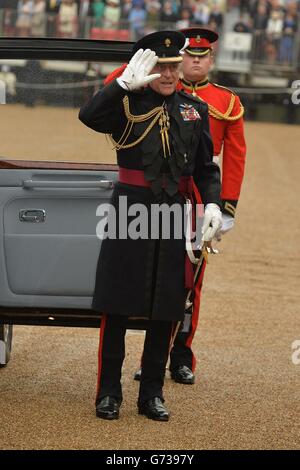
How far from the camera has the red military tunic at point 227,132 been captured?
5.56 m

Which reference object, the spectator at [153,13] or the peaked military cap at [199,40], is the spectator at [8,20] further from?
the peaked military cap at [199,40]

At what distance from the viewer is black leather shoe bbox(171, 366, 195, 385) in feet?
18.4

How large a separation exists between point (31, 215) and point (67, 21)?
62.8 feet

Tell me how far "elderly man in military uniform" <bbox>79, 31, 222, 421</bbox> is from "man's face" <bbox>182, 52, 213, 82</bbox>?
794 millimetres

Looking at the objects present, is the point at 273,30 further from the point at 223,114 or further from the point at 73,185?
the point at 73,185

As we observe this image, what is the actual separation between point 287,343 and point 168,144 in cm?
225

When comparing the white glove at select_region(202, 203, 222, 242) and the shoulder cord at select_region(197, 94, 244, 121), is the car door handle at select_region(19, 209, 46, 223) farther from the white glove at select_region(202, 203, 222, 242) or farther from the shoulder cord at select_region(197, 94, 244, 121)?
the shoulder cord at select_region(197, 94, 244, 121)

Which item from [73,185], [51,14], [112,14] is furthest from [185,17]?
[73,185]

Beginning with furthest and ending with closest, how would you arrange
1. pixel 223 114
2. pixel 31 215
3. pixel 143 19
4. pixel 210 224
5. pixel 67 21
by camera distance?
pixel 143 19 < pixel 67 21 < pixel 223 114 < pixel 31 215 < pixel 210 224

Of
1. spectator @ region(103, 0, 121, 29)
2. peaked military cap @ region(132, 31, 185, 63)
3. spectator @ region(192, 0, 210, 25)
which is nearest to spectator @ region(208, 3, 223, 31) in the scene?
spectator @ region(192, 0, 210, 25)

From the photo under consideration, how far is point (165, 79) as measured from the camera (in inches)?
183

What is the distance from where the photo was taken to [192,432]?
4656mm

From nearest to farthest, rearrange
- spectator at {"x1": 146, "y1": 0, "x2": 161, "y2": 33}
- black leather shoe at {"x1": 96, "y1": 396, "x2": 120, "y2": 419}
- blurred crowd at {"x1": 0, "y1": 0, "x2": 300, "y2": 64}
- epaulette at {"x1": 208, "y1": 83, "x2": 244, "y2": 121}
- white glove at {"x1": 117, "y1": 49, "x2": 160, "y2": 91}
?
white glove at {"x1": 117, "y1": 49, "x2": 160, "y2": 91} → black leather shoe at {"x1": 96, "y1": 396, "x2": 120, "y2": 419} → epaulette at {"x1": 208, "y1": 83, "x2": 244, "y2": 121} → blurred crowd at {"x1": 0, "y1": 0, "x2": 300, "y2": 64} → spectator at {"x1": 146, "y1": 0, "x2": 161, "y2": 33}

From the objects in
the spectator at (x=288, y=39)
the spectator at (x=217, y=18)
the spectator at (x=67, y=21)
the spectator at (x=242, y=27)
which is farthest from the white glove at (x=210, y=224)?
the spectator at (x=217, y=18)
